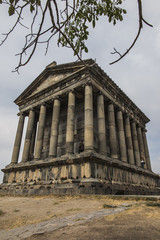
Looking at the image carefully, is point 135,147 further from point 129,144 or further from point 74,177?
point 74,177

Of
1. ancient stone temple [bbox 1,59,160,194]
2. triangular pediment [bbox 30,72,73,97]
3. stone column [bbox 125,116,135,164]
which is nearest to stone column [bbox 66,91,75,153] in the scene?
ancient stone temple [bbox 1,59,160,194]

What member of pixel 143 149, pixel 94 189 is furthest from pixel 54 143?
pixel 143 149

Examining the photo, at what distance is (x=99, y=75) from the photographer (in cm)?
1623

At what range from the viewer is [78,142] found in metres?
16.6

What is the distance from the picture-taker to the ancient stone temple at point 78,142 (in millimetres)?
11258

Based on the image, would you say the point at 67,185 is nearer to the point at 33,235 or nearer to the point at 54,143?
the point at 54,143

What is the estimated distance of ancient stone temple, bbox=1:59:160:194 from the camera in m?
11.3

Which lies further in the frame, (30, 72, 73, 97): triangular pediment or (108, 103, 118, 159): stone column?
(30, 72, 73, 97): triangular pediment

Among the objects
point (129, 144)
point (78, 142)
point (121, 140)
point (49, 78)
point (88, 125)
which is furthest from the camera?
point (49, 78)

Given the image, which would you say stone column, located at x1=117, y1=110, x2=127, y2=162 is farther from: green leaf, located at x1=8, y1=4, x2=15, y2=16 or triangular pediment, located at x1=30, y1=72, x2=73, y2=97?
green leaf, located at x1=8, y1=4, x2=15, y2=16

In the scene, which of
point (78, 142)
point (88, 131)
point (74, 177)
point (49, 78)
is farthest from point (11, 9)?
point (49, 78)

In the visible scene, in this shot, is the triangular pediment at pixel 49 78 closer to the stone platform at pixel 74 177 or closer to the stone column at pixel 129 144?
the stone column at pixel 129 144

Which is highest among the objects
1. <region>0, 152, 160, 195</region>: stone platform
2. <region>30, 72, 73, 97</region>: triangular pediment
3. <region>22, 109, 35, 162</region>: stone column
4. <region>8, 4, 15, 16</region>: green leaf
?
<region>30, 72, 73, 97</region>: triangular pediment

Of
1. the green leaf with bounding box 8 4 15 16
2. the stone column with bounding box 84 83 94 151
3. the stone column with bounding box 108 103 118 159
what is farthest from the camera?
the stone column with bounding box 108 103 118 159
